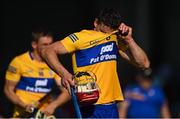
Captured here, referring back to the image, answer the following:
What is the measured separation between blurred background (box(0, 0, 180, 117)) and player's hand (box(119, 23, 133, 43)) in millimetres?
4660

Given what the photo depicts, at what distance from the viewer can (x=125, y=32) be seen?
8438mm

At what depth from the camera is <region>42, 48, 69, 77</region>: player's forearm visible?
8.03 meters

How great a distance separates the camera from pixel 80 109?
841 centimetres

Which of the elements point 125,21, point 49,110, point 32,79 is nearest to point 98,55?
point 49,110

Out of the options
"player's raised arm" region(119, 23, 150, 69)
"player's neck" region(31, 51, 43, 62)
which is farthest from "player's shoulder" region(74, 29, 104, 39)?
"player's neck" region(31, 51, 43, 62)

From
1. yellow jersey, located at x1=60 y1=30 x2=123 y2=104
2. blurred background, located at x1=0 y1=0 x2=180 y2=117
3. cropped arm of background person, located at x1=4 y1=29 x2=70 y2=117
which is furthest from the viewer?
blurred background, located at x1=0 y1=0 x2=180 y2=117

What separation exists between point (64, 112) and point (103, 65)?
380 centimetres

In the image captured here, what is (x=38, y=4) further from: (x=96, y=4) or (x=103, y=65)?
(x=103, y=65)

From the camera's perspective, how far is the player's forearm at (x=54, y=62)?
26.3ft

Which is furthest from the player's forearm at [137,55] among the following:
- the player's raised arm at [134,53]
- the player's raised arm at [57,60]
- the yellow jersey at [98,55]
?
the player's raised arm at [57,60]

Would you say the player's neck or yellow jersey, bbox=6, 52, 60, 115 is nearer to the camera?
yellow jersey, bbox=6, 52, 60, 115

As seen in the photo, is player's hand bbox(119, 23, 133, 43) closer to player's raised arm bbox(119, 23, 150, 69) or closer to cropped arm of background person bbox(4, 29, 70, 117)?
player's raised arm bbox(119, 23, 150, 69)

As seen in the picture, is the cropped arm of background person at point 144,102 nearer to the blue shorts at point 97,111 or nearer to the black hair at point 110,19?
the blue shorts at point 97,111

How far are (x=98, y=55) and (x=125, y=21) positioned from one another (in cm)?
643
